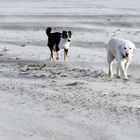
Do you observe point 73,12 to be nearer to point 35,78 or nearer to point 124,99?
point 35,78

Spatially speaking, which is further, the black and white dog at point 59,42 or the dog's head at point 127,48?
the black and white dog at point 59,42

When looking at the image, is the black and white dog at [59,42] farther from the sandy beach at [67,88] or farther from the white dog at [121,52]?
the white dog at [121,52]

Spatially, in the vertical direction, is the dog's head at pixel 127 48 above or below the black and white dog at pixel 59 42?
above

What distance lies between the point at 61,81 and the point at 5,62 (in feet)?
11.2

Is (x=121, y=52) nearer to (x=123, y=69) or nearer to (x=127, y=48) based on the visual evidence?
(x=127, y=48)

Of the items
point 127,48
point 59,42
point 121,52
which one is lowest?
point 59,42

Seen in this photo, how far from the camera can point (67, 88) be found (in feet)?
32.0

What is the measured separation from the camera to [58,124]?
7.50 meters

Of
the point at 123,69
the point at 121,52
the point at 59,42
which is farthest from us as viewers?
the point at 59,42

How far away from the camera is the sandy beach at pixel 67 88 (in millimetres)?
7309

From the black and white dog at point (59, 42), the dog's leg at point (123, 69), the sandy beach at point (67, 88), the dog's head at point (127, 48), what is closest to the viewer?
the sandy beach at point (67, 88)

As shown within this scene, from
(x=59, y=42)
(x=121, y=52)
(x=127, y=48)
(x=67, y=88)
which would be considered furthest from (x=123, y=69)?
(x=59, y=42)

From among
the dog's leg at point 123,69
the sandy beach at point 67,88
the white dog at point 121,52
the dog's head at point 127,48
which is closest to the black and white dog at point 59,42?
the sandy beach at point 67,88

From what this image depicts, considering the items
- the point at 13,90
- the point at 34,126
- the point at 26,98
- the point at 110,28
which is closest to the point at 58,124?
the point at 34,126
